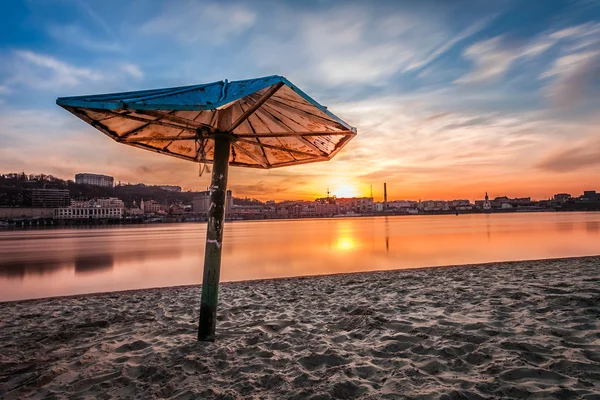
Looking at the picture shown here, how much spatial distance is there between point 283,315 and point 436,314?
2681 mm

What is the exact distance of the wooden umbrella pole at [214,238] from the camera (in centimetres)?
446

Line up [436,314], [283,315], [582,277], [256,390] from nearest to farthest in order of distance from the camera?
[256,390], [436,314], [283,315], [582,277]

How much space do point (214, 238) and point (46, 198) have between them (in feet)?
593

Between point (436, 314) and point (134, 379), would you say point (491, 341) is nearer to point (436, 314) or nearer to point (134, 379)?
point (436, 314)

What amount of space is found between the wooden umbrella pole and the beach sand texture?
33cm

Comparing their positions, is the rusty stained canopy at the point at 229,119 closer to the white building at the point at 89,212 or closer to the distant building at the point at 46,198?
the white building at the point at 89,212

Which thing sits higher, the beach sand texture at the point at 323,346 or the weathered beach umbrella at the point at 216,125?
the weathered beach umbrella at the point at 216,125

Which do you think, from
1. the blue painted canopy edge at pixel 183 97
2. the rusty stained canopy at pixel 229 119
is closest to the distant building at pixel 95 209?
the rusty stained canopy at pixel 229 119

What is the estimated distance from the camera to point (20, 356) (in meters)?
4.19

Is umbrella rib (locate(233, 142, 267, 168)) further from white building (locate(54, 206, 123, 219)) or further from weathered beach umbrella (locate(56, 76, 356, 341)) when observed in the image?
white building (locate(54, 206, 123, 219))

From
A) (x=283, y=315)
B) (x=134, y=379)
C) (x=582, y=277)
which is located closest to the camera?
(x=134, y=379)

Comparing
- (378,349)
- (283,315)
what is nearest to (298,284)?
(283,315)

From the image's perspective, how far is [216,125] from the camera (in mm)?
4512

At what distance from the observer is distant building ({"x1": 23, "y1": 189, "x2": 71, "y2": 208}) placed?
13750cm
